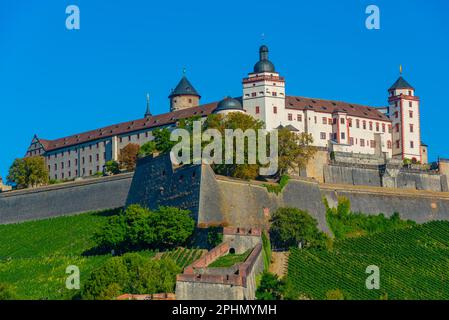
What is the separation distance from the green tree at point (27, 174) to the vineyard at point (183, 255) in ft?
107

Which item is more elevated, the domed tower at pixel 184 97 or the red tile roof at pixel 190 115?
the domed tower at pixel 184 97

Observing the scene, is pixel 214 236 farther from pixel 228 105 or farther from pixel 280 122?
pixel 280 122

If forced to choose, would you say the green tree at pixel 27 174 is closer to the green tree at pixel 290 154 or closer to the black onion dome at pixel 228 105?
the black onion dome at pixel 228 105

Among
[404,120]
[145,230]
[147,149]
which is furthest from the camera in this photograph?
[404,120]

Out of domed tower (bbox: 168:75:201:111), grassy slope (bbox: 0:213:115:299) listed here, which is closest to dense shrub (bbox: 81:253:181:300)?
grassy slope (bbox: 0:213:115:299)

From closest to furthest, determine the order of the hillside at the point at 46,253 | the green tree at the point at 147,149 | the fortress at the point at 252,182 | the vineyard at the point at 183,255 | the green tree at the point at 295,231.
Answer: the vineyard at the point at 183,255 → the hillside at the point at 46,253 → the fortress at the point at 252,182 → the green tree at the point at 295,231 → the green tree at the point at 147,149

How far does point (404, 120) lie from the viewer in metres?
102

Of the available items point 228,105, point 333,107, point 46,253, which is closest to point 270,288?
point 46,253

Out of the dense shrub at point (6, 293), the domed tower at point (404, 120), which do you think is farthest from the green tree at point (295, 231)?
the domed tower at point (404, 120)

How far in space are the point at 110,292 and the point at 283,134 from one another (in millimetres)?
26230

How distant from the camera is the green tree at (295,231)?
71812 millimetres

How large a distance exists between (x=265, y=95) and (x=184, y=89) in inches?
578

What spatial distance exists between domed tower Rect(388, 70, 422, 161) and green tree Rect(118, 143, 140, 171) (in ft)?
64.2

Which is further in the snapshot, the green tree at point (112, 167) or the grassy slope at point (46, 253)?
the green tree at point (112, 167)
